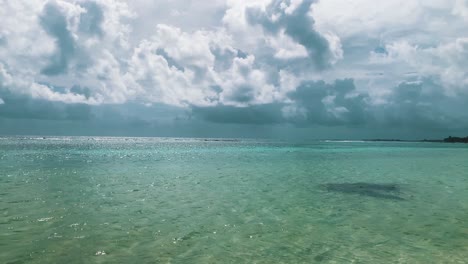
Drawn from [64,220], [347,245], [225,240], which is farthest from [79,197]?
[347,245]

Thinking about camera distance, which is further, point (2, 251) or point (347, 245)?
point (347, 245)

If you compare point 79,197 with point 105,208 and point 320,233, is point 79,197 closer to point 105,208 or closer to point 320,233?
point 105,208

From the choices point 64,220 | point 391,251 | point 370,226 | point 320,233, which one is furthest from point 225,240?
point 64,220

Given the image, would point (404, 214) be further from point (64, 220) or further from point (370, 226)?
point (64, 220)

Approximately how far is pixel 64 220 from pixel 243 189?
14791 mm

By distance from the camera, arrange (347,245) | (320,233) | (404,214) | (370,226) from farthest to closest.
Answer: (404,214) < (370,226) < (320,233) < (347,245)

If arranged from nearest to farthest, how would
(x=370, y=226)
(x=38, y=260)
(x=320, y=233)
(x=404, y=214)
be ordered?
(x=38, y=260)
(x=320, y=233)
(x=370, y=226)
(x=404, y=214)

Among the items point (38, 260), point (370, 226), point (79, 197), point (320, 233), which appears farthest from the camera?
point (79, 197)

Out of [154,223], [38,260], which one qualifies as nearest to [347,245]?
[154,223]

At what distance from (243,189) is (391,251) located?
1643cm

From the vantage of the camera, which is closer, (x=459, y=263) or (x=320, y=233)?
(x=459, y=263)

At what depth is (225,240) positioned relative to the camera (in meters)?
14.3

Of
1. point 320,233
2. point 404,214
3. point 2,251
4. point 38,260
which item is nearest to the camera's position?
point 38,260

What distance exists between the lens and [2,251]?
40.7 feet
